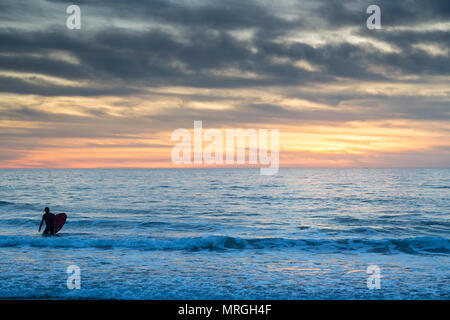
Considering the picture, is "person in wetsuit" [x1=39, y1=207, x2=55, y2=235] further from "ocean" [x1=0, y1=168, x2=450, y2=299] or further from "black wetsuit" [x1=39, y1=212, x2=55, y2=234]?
"ocean" [x1=0, y1=168, x2=450, y2=299]

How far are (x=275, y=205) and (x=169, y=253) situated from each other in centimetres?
2441

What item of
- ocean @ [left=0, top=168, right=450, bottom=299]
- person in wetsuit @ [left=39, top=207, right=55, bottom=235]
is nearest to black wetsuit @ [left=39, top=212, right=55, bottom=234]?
person in wetsuit @ [left=39, top=207, right=55, bottom=235]

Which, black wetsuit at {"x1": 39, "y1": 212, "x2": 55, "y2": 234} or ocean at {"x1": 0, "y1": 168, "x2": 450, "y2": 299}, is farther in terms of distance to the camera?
black wetsuit at {"x1": 39, "y1": 212, "x2": 55, "y2": 234}

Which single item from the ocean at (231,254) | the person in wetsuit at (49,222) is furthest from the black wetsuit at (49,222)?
the ocean at (231,254)

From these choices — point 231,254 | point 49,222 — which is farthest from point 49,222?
point 231,254

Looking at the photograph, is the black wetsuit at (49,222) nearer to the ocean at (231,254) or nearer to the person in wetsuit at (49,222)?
the person in wetsuit at (49,222)

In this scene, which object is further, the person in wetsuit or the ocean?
the person in wetsuit

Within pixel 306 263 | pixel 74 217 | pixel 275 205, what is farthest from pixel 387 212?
pixel 74 217

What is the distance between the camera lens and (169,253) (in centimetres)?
1798

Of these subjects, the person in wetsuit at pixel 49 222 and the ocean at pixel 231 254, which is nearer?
the ocean at pixel 231 254

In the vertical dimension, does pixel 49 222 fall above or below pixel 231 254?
above

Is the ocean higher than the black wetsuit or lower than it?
lower

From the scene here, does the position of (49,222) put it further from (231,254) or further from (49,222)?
(231,254)
